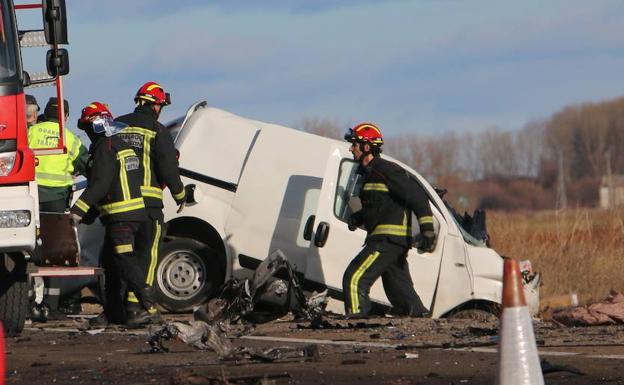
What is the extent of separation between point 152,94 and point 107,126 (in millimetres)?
516

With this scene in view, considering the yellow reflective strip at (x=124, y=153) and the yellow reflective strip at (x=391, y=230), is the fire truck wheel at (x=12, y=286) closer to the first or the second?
the yellow reflective strip at (x=124, y=153)

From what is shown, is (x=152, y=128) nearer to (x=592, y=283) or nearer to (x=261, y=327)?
(x=261, y=327)

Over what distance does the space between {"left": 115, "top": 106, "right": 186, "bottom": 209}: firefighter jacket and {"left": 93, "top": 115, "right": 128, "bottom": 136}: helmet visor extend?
0.18ft

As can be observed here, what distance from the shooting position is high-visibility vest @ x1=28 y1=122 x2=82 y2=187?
39.6ft

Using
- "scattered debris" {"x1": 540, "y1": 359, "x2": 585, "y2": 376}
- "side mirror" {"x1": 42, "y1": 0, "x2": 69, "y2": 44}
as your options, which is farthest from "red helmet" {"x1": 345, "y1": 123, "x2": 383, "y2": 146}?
"scattered debris" {"x1": 540, "y1": 359, "x2": 585, "y2": 376}

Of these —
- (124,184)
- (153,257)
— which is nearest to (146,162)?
(124,184)

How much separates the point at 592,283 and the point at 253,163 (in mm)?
6875

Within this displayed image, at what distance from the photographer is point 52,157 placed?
12383 millimetres

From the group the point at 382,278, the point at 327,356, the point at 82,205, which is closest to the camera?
the point at 327,356

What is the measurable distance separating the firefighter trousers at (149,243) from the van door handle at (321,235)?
167 centimetres

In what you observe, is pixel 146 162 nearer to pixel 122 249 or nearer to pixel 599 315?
pixel 122 249

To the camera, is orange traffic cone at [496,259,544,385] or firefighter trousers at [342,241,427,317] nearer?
orange traffic cone at [496,259,544,385]

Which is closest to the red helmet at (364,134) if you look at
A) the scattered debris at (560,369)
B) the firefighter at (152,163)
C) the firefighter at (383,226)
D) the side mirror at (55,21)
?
the firefighter at (383,226)

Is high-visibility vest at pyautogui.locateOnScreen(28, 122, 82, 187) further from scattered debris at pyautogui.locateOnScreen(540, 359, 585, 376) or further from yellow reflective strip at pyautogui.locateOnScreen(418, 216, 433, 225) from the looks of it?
scattered debris at pyautogui.locateOnScreen(540, 359, 585, 376)
